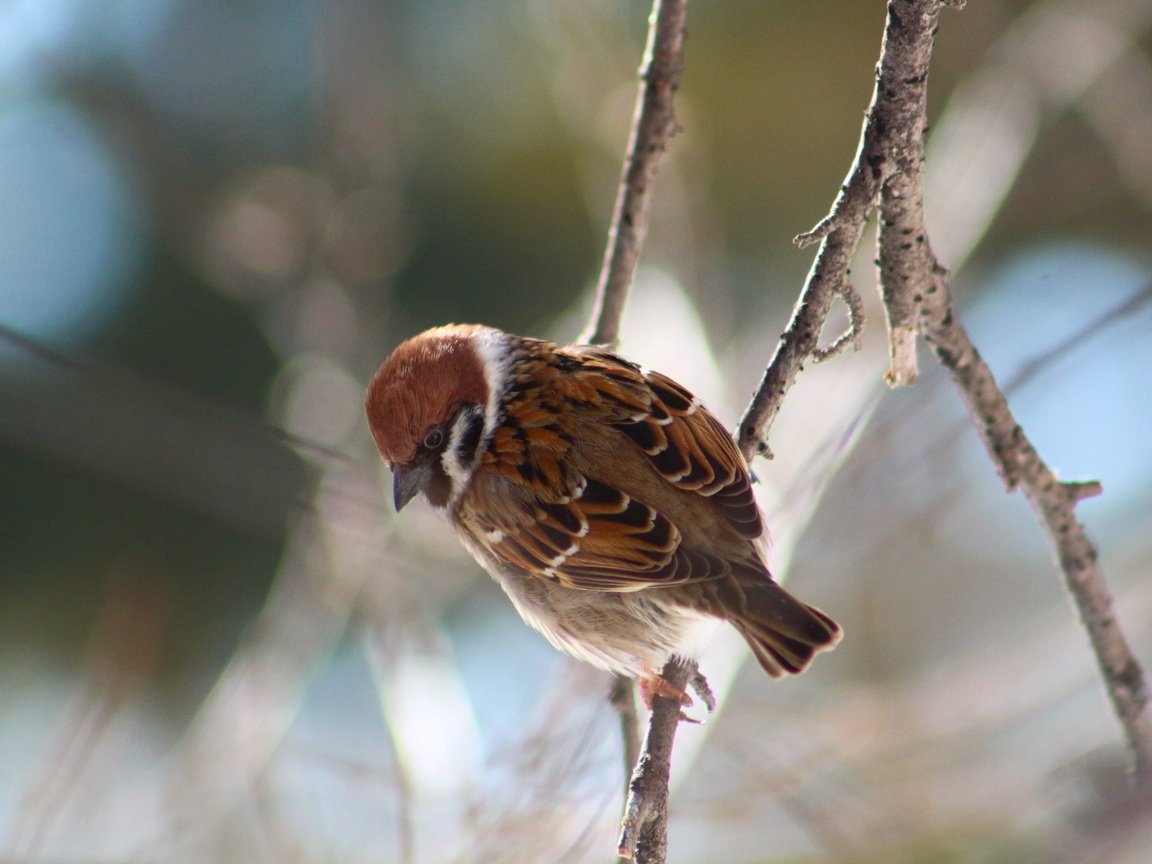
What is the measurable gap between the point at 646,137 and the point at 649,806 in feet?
5.91

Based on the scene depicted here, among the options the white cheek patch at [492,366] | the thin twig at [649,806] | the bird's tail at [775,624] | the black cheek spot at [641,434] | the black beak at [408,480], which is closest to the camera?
the thin twig at [649,806]

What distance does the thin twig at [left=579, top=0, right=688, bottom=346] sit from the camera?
3051mm

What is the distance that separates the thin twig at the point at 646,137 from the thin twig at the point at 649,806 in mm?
1387

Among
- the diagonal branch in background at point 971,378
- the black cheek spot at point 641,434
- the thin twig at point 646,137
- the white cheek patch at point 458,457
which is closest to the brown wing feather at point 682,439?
the black cheek spot at point 641,434

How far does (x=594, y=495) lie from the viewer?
122 inches

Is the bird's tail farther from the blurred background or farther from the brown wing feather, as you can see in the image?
the blurred background

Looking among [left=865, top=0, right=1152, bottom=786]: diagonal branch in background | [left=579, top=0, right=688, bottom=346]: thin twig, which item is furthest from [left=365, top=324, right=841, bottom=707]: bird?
[left=865, top=0, right=1152, bottom=786]: diagonal branch in background

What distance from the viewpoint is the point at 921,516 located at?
414 cm

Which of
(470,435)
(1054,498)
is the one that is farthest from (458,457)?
(1054,498)

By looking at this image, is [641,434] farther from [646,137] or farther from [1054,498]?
[1054,498]

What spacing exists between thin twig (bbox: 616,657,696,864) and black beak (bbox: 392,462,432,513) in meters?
1.11

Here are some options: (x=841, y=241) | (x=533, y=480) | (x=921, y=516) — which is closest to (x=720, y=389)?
(x=921, y=516)

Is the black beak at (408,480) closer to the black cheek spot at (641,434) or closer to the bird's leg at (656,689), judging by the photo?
the black cheek spot at (641,434)

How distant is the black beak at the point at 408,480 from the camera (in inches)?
127
